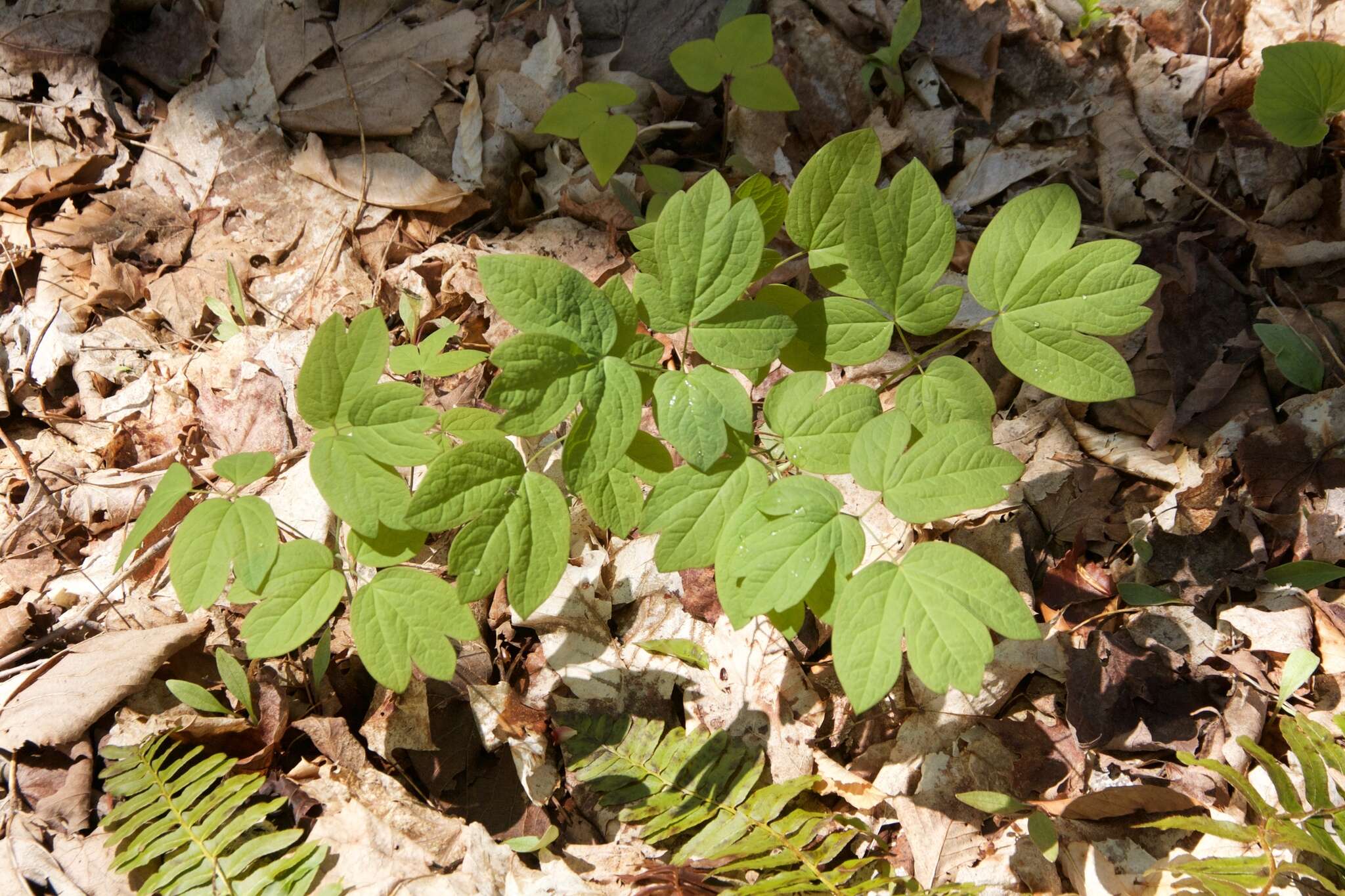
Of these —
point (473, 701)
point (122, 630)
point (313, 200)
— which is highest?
point (313, 200)

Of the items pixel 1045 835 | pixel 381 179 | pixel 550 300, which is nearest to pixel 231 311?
pixel 381 179

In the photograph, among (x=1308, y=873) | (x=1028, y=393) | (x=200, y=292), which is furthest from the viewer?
(x=200, y=292)

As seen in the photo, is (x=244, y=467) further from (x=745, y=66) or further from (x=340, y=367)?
(x=745, y=66)

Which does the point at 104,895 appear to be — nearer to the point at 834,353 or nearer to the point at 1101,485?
the point at 834,353

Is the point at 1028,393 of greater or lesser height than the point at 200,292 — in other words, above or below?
below

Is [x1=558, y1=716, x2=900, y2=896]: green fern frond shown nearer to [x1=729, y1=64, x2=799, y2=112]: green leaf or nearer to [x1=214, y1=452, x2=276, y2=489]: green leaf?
[x1=214, y1=452, x2=276, y2=489]: green leaf

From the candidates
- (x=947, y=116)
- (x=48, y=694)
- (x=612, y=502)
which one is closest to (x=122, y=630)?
(x=48, y=694)
